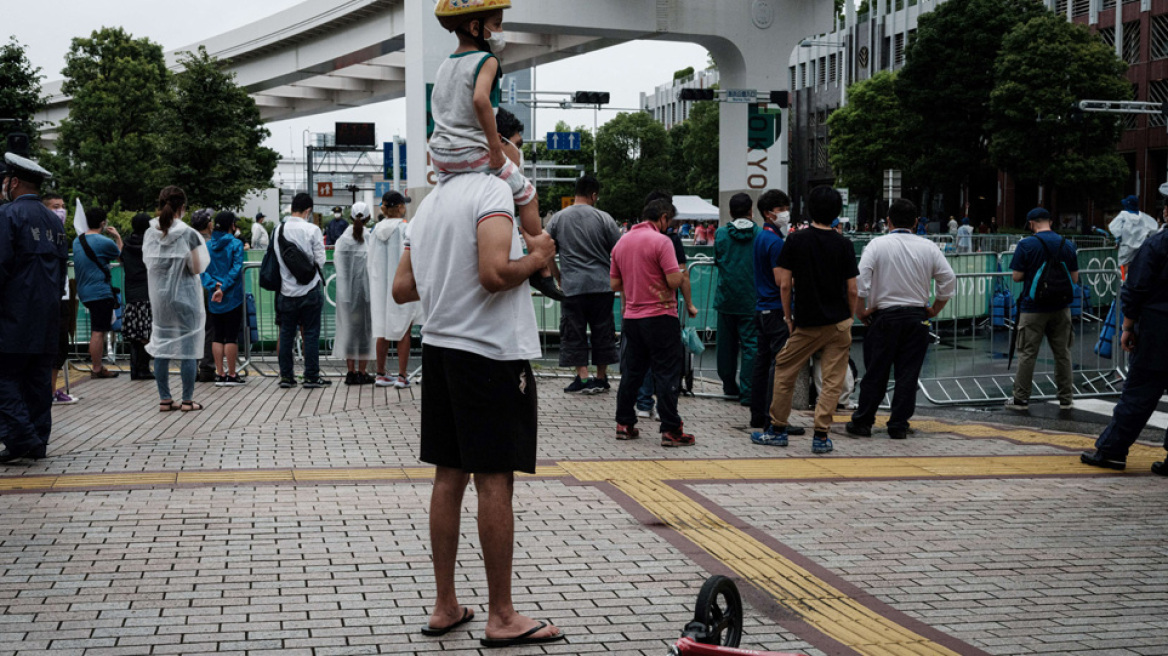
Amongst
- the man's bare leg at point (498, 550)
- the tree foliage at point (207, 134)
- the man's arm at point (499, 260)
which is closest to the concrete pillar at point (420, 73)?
the man's arm at point (499, 260)

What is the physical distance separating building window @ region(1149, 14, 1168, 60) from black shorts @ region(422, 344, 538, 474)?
54.0 metres

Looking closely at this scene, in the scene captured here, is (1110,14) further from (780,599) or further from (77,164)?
(780,599)

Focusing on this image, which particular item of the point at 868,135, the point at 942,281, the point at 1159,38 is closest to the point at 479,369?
the point at 942,281

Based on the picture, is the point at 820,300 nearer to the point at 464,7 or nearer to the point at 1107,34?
the point at 464,7

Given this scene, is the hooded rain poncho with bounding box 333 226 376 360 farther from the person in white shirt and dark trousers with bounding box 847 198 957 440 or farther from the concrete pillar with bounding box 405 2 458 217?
the concrete pillar with bounding box 405 2 458 217

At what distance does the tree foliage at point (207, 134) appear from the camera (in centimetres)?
3922

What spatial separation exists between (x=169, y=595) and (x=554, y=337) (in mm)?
11491

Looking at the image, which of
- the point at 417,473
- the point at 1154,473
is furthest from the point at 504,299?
the point at 1154,473

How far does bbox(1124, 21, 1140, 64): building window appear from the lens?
52719 mm

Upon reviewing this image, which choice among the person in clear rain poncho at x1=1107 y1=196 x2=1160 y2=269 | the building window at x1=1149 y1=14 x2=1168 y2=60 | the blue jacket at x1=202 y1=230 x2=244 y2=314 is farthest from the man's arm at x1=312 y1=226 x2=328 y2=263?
the building window at x1=1149 y1=14 x2=1168 y2=60

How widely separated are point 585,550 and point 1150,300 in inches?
185

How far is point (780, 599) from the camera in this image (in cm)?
479

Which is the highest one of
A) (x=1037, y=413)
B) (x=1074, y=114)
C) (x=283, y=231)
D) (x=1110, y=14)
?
(x=1110, y=14)

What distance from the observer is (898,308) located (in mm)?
9328
